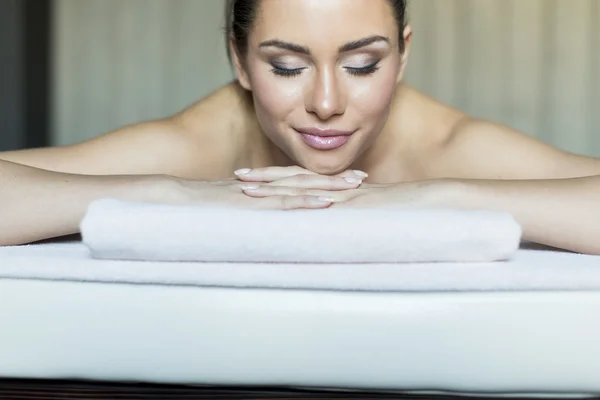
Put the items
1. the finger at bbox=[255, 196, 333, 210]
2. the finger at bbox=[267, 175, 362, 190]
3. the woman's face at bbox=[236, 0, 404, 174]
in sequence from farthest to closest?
the woman's face at bbox=[236, 0, 404, 174] < the finger at bbox=[267, 175, 362, 190] < the finger at bbox=[255, 196, 333, 210]

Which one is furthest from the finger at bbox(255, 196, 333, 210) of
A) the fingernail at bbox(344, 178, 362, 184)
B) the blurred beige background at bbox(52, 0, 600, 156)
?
the blurred beige background at bbox(52, 0, 600, 156)

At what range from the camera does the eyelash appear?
3.79 feet

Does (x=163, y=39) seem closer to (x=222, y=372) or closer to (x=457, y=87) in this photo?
(x=457, y=87)

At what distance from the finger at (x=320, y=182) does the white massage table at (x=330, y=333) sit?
0.30m

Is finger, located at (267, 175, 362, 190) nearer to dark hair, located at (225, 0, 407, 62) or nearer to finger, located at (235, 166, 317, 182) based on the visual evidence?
finger, located at (235, 166, 317, 182)

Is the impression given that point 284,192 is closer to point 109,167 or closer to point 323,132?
point 323,132

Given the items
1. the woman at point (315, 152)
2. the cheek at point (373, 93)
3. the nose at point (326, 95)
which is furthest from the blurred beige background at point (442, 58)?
the nose at point (326, 95)

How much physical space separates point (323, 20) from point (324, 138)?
0.22 meters

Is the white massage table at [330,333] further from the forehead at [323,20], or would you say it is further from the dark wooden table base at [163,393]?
the forehead at [323,20]

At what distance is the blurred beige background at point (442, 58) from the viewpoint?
3078mm

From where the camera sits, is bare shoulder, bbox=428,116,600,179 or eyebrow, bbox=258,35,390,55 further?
bare shoulder, bbox=428,116,600,179

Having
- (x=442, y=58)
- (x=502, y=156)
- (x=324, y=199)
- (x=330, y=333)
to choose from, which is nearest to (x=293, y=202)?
(x=324, y=199)

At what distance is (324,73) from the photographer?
1.12 metres

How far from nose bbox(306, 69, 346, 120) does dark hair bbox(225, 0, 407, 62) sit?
0.67 feet
